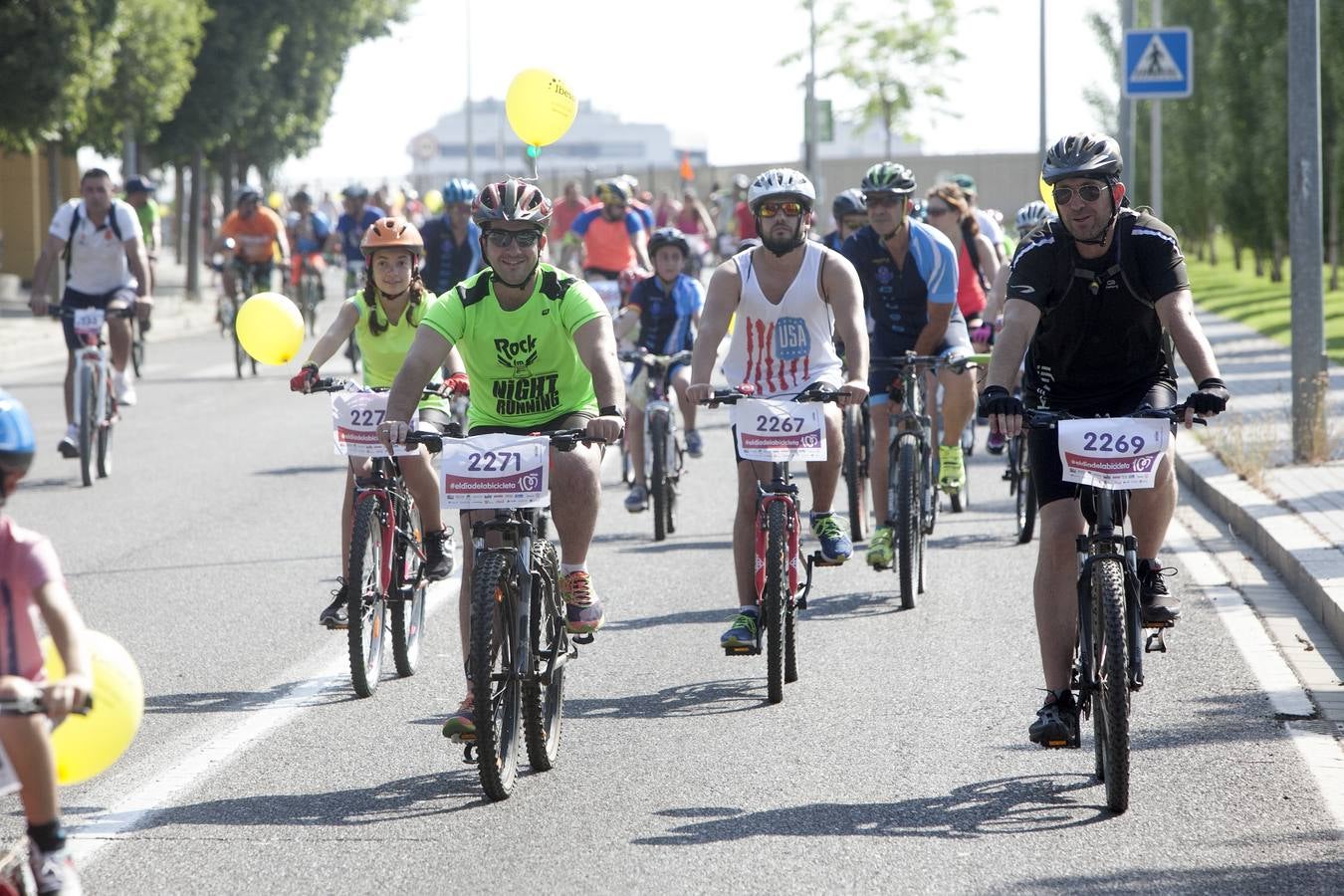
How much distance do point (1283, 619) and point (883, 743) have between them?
2.98 metres

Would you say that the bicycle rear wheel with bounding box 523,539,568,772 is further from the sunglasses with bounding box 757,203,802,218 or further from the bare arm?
the sunglasses with bounding box 757,203,802,218

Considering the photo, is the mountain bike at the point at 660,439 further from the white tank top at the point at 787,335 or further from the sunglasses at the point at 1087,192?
the sunglasses at the point at 1087,192

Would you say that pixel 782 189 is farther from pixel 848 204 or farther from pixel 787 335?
pixel 848 204

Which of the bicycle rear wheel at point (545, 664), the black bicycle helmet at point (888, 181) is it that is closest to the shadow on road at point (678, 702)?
the bicycle rear wheel at point (545, 664)

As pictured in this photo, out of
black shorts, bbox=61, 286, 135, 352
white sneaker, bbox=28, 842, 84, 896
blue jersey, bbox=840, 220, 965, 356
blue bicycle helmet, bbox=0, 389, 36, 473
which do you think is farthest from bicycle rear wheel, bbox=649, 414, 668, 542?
white sneaker, bbox=28, 842, 84, 896

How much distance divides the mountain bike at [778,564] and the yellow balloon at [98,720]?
3468 mm

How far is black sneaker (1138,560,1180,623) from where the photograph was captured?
662cm

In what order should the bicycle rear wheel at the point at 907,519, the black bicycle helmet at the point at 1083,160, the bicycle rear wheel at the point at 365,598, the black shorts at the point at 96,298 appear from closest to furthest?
the black bicycle helmet at the point at 1083,160 → the bicycle rear wheel at the point at 365,598 → the bicycle rear wheel at the point at 907,519 → the black shorts at the point at 96,298

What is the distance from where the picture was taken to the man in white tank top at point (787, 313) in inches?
331

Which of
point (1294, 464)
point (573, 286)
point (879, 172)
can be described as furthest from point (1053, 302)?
point (1294, 464)

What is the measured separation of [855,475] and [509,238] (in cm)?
510

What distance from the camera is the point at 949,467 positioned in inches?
471

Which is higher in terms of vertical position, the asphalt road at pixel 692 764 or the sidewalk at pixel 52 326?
the sidewalk at pixel 52 326

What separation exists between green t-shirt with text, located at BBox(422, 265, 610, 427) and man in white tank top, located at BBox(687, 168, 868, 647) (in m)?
1.39
